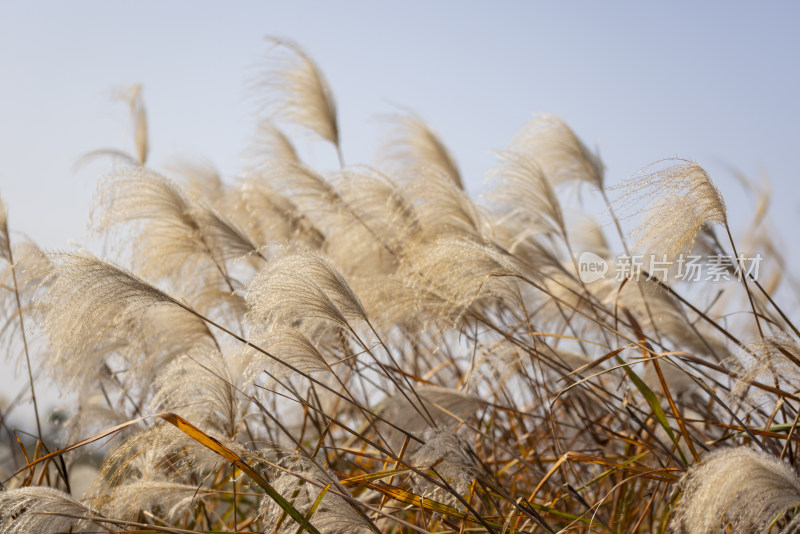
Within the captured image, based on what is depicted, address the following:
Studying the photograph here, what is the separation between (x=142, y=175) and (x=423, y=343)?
159 cm

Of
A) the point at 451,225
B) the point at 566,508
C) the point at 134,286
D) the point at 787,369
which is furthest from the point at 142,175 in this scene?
the point at 787,369

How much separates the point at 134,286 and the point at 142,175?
83cm

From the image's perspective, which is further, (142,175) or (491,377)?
(491,377)

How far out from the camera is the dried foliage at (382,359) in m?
1.74

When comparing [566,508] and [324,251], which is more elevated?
[324,251]

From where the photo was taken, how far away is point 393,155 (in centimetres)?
380

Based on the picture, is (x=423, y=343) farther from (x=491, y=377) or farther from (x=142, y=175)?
(x=142, y=175)

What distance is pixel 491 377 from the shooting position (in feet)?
9.98

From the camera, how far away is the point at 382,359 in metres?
2.73

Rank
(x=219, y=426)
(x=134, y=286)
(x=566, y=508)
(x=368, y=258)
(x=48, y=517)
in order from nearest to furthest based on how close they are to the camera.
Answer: (x=48, y=517), (x=134, y=286), (x=219, y=426), (x=566, y=508), (x=368, y=258)

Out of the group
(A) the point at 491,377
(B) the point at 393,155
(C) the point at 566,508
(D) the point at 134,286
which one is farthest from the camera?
(B) the point at 393,155

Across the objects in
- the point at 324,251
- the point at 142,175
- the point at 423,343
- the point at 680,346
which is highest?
the point at 142,175

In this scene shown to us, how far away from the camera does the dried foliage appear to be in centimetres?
174

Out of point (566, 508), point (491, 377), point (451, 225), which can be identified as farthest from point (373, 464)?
point (451, 225)
